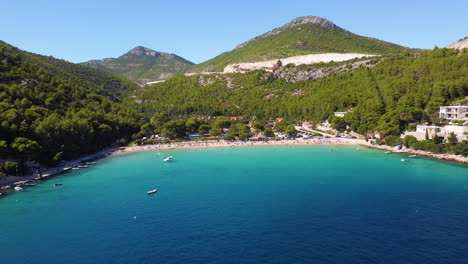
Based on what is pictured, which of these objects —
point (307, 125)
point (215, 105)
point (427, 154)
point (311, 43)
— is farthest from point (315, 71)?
point (427, 154)

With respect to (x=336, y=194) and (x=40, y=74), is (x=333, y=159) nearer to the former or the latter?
(x=336, y=194)

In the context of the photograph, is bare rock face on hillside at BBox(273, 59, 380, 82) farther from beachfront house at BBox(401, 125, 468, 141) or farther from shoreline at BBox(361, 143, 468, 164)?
shoreline at BBox(361, 143, 468, 164)

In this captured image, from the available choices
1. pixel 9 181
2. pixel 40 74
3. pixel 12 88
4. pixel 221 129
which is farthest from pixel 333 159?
pixel 40 74

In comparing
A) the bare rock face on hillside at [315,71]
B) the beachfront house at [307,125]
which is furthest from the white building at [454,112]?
the bare rock face on hillside at [315,71]

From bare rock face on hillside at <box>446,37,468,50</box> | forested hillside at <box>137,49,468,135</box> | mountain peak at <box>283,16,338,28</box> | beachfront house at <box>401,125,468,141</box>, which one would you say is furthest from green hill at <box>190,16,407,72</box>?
beachfront house at <box>401,125,468,141</box>

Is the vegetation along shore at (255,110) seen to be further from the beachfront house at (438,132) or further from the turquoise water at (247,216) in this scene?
the turquoise water at (247,216)

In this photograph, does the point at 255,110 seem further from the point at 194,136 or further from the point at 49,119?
the point at 49,119
